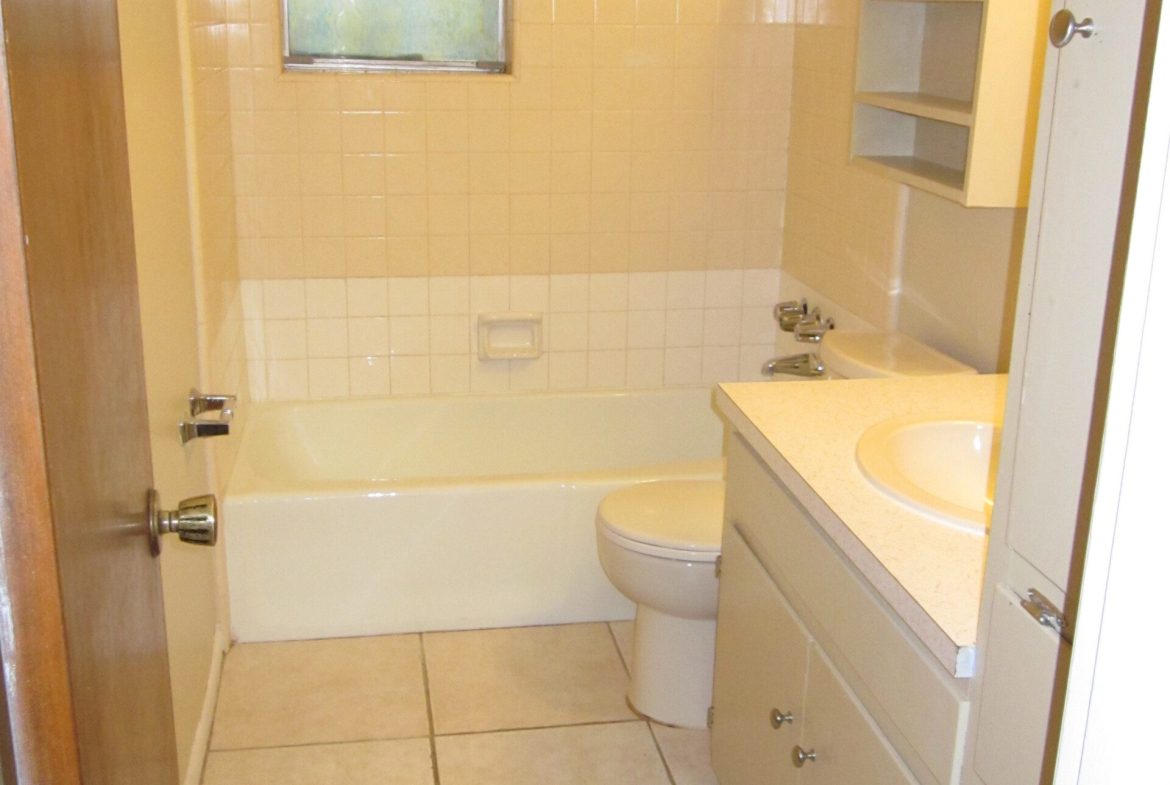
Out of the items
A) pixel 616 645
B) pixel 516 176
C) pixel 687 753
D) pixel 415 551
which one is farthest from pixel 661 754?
pixel 516 176

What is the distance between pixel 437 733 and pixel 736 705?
767mm

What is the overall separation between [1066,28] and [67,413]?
0.83 metres

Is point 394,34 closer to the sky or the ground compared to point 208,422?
closer to the sky

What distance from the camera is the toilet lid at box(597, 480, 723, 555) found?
8.35ft

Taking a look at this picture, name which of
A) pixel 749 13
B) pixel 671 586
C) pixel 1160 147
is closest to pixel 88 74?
pixel 1160 147

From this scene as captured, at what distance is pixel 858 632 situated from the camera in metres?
1.60

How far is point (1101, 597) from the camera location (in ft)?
2.22

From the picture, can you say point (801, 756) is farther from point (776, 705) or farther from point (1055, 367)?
point (1055, 367)

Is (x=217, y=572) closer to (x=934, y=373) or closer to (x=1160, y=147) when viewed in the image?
(x=934, y=373)

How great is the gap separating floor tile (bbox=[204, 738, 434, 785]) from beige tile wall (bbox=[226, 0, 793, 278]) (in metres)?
1.44

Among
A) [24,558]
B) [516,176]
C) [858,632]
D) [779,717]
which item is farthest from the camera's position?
[516,176]

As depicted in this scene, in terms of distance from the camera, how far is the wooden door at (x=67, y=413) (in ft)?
2.49

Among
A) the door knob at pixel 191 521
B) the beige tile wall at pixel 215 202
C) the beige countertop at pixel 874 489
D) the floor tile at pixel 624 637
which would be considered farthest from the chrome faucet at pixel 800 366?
the door knob at pixel 191 521

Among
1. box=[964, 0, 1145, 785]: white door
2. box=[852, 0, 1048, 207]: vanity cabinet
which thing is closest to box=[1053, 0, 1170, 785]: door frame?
box=[964, 0, 1145, 785]: white door
